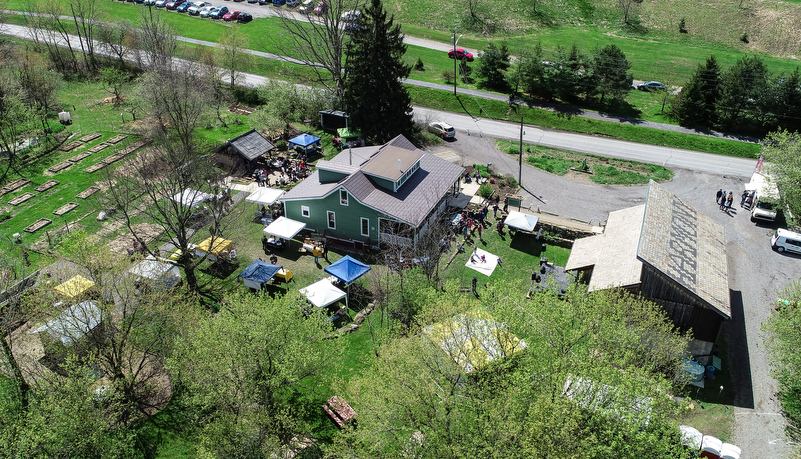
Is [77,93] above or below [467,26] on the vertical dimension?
below

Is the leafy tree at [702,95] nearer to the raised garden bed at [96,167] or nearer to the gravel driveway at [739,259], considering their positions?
the gravel driveway at [739,259]

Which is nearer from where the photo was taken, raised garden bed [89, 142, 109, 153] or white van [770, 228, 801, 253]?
white van [770, 228, 801, 253]

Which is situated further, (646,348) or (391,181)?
(391,181)

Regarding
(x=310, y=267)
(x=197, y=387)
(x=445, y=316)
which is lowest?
(x=310, y=267)

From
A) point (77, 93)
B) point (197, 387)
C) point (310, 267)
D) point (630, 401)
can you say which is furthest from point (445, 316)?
point (77, 93)

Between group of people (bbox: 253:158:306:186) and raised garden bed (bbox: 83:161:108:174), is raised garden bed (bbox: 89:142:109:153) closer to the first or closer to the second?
raised garden bed (bbox: 83:161:108:174)

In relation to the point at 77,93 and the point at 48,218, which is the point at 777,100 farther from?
the point at 77,93

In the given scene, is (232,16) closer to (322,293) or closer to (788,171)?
(322,293)

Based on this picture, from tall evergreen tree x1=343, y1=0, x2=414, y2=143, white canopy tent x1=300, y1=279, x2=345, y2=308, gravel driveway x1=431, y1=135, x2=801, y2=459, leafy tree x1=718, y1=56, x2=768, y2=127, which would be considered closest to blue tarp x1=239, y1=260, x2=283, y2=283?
white canopy tent x1=300, y1=279, x2=345, y2=308
